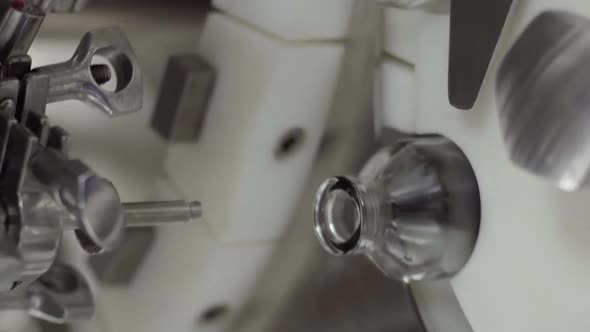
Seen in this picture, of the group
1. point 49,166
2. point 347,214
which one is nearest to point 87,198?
point 49,166

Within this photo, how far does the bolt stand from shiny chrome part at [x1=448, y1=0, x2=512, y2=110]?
6.7 inches

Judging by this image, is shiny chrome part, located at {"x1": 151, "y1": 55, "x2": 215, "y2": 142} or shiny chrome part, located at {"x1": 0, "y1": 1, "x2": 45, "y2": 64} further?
shiny chrome part, located at {"x1": 151, "y1": 55, "x2": 215, "y2": 142}

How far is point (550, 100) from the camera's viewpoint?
0.99 feet

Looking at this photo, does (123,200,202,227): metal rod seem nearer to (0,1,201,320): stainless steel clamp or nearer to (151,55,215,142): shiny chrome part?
(0,1,201,320): stainless steel clamp

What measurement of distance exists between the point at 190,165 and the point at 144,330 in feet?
0.46

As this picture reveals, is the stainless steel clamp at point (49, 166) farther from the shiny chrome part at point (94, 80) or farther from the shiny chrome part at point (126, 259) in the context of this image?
the shiny chrome part at point (126, 259)

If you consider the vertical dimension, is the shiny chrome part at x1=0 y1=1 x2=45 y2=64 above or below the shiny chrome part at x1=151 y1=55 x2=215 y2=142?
above

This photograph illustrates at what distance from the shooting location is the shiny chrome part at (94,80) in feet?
1.11

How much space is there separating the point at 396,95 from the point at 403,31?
0.04 meters

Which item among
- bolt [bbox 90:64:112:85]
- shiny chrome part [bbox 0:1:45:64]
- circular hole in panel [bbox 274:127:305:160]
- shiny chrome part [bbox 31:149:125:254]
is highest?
shiny chrome part [bbox 0:1:45:64]

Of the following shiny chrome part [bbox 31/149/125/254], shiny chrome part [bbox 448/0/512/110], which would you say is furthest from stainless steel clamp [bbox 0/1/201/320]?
shiny chrome part [bbox 448/0/512/110]

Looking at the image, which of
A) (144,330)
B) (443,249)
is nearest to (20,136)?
(443,249)

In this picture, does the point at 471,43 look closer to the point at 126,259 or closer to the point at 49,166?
the point at 49,166

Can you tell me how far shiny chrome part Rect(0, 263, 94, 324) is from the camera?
476 millimetres
